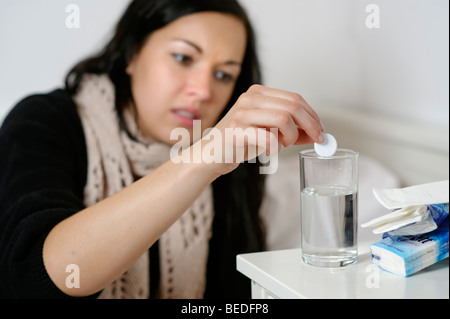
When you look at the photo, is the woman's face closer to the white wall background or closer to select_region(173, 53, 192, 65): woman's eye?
select_region(173, 53, 192, 65): woman's eye

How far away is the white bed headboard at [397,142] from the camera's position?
0.96 meters

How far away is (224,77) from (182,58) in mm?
89

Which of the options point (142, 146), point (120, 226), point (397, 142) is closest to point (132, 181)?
point (142, 146)

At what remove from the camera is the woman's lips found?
93 cm

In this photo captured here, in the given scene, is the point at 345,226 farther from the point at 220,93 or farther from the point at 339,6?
the point at 339,6

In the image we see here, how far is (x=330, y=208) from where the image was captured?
455 millimetres

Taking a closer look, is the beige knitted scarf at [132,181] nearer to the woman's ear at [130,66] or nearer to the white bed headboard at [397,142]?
the woman's ear at [130,66]

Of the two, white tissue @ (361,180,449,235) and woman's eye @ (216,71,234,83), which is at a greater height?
woman's eye @ (216,71,234,83)

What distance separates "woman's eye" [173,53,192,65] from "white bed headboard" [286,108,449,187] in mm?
382

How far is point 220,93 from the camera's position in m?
0.96

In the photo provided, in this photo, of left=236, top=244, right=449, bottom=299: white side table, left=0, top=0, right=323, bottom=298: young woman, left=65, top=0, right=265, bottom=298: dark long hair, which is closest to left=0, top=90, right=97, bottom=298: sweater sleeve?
left=0, top=0, right=323, bottom=298: young woman

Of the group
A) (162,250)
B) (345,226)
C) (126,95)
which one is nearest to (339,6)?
(126,95)

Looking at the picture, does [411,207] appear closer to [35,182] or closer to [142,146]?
[35,182]

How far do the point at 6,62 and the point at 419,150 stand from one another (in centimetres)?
84
